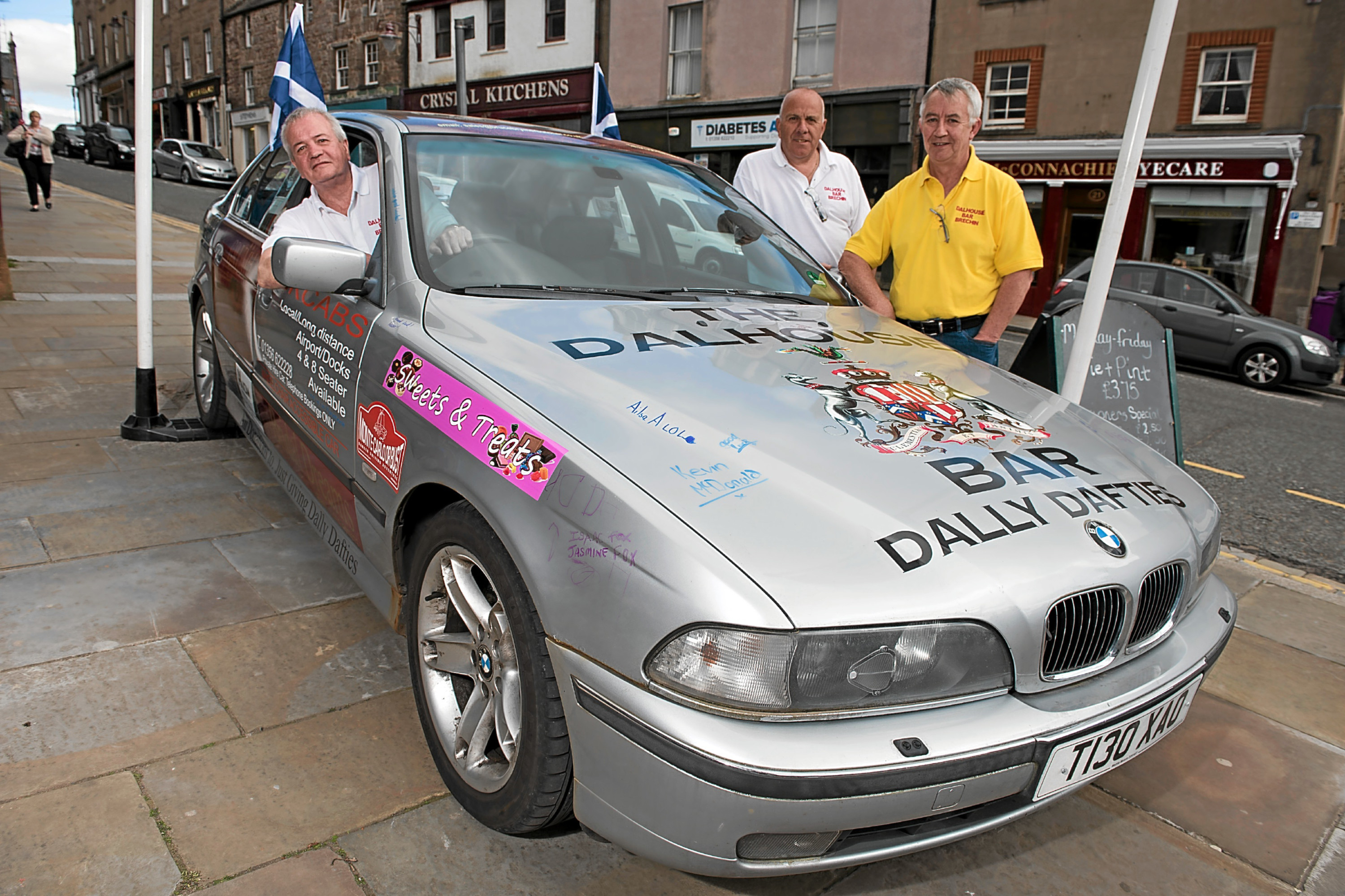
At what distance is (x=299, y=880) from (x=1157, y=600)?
1906 mm

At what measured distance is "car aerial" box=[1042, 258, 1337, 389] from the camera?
36.8 feet

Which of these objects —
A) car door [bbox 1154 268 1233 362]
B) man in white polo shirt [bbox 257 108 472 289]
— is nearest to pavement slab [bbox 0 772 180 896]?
man in white polo shirt [bbox 257 108 472 289]

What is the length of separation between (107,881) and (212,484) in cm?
266

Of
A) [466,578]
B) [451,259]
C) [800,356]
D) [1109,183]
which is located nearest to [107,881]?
[466,578]

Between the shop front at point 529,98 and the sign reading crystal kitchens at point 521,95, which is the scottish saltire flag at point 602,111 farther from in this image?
the sign reading crystal kitchens at point 521,95

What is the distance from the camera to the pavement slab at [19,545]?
11.0 feet

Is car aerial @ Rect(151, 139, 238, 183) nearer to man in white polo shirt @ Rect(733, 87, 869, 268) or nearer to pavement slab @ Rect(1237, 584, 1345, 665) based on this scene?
man in white polo shirt @ Rect(733, 87, 869, 268)

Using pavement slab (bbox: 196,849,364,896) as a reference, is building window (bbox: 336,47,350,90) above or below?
above

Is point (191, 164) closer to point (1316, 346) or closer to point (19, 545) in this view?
point (1316, 346)

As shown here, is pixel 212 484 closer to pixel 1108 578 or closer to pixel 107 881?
pixel 107 881

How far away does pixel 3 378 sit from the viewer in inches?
233

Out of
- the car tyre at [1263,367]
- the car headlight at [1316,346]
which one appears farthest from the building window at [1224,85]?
the car tyre at [1263,367]

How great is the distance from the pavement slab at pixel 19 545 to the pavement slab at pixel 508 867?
6.74ft

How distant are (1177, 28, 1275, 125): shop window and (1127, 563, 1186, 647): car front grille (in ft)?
56.1
